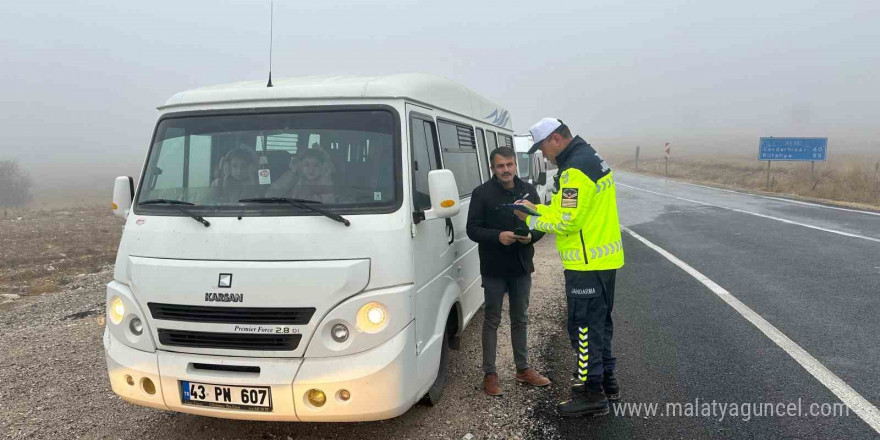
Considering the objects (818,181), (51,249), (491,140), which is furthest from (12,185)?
(818,181)

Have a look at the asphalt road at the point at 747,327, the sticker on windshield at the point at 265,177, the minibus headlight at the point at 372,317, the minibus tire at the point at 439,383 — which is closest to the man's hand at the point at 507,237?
the minibus tire at the point at 439,383

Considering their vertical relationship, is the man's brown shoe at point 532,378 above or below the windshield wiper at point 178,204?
below

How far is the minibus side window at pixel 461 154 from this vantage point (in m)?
4.38

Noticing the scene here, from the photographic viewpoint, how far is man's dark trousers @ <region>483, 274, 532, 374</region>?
4211mm

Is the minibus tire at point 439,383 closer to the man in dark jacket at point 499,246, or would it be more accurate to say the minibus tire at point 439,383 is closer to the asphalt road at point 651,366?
the asphalt road at point 651,366

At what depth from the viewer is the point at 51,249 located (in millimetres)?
10836

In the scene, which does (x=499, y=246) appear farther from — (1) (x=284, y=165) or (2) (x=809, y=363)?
(2) (x=809, y=363)

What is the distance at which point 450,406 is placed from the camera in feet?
13.3

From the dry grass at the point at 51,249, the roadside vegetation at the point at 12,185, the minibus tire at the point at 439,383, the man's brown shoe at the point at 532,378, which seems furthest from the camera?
the roadside vegetation at the point at 12,185

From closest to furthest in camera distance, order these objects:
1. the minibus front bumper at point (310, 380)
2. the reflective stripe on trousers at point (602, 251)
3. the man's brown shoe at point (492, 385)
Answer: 1. the minibus front bumper at point (310, 380)
2. the reflective stripe on trousers at point (602, 251)
3. the man's brown shoe at point (492, 385)

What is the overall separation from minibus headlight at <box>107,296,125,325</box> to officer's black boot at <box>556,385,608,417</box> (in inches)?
112

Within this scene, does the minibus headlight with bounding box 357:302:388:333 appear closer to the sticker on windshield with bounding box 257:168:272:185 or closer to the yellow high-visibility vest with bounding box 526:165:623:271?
the sticker on windshield with bounding box 257:168:272:185

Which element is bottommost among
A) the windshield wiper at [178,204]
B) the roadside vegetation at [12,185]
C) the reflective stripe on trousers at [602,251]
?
the roadside vegetation at [12,185]

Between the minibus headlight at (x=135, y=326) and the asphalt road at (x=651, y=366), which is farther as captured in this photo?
the asphalt road at (x=651, y=366)
